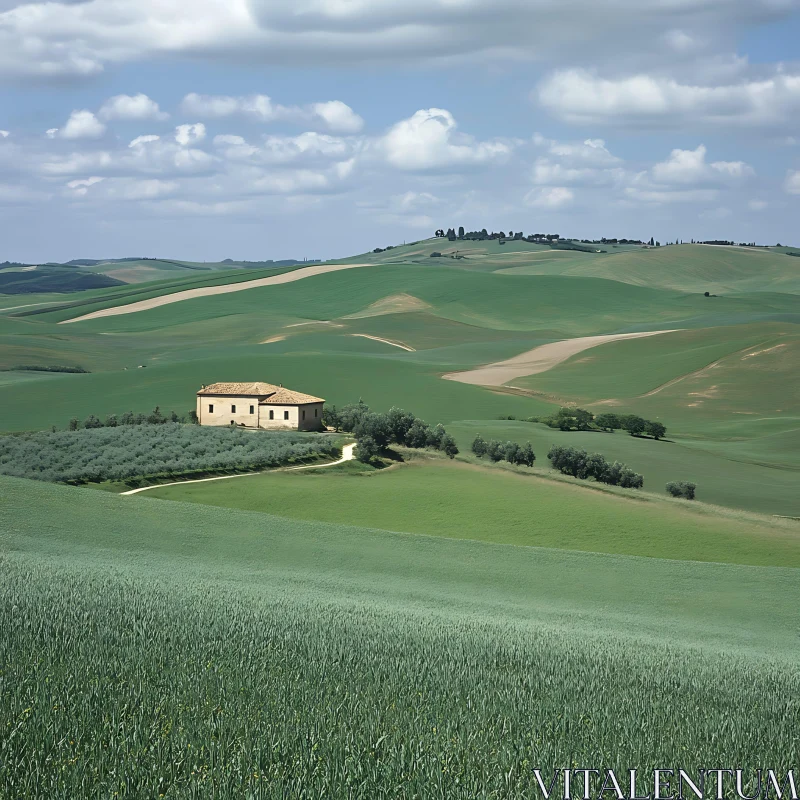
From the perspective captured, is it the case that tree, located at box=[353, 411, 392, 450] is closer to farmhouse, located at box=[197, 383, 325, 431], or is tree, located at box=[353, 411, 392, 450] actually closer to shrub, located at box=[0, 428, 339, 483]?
shrub, located at box=[0, 428, 339, 483]

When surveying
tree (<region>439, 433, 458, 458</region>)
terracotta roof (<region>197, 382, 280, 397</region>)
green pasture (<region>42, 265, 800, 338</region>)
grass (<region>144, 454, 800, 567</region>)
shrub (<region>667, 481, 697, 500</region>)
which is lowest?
shrub (<region>667, 481, 697, 500</region>)

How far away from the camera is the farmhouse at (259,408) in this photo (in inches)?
2313

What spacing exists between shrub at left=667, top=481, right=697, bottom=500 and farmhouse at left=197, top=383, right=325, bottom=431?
23.9m

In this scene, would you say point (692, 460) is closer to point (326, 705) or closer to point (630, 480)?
point (630, 480)

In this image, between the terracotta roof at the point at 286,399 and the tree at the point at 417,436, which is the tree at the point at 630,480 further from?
the terracotta roof at the point at 286,399

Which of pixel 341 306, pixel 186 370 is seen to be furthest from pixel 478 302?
pixel 186 370

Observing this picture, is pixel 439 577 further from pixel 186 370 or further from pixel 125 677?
pixel 186 370

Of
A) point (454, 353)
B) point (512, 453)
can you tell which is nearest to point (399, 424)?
point (512, 453)

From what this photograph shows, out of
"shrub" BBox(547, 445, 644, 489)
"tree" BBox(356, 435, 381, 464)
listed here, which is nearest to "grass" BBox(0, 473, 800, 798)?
"shrub" BBox(547, 445, 644, 489)

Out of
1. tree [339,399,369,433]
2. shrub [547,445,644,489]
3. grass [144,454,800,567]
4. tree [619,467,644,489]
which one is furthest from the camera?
tree [339,399,369,433]

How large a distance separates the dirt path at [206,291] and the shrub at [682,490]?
4793 inches

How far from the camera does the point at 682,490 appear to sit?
45.5 metres

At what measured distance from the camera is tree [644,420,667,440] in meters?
63.2

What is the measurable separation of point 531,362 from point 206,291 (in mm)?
87787
